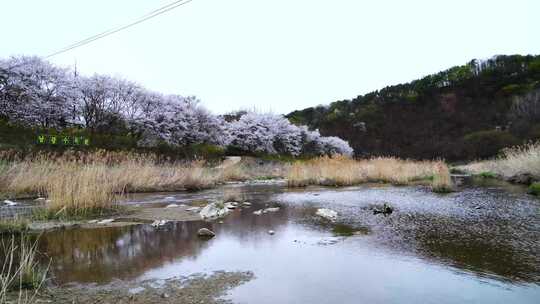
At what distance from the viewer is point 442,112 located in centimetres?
5447

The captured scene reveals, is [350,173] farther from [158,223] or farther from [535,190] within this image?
[158,223]

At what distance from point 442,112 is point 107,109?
46982mm

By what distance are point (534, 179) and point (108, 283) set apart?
43.1ft

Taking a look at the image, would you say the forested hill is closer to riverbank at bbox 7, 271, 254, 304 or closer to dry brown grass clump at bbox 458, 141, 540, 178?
dry brown grass clump at bbox 458, 141, 540, 178

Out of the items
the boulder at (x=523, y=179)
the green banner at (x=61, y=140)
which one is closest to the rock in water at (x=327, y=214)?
the boulder at (x=523, y=179)

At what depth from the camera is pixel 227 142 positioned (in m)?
28.8

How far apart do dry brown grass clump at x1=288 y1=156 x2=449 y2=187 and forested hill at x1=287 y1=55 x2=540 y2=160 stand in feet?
78.3

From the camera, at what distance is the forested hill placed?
41625 millimetres

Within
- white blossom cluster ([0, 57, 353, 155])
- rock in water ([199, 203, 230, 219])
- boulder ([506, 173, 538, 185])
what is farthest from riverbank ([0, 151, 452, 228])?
white blossom cluster ([0, 57, 353, 155])

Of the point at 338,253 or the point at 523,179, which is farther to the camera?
the point at 523,179

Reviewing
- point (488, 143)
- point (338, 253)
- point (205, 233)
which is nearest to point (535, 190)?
point (338, 253)

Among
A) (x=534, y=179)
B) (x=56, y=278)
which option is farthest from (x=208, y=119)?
(x=56, y=278)

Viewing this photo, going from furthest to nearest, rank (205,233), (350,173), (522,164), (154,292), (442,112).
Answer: (442,112), (350,173), (522,164), (205,233), (154,292)

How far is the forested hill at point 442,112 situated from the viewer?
137ft
